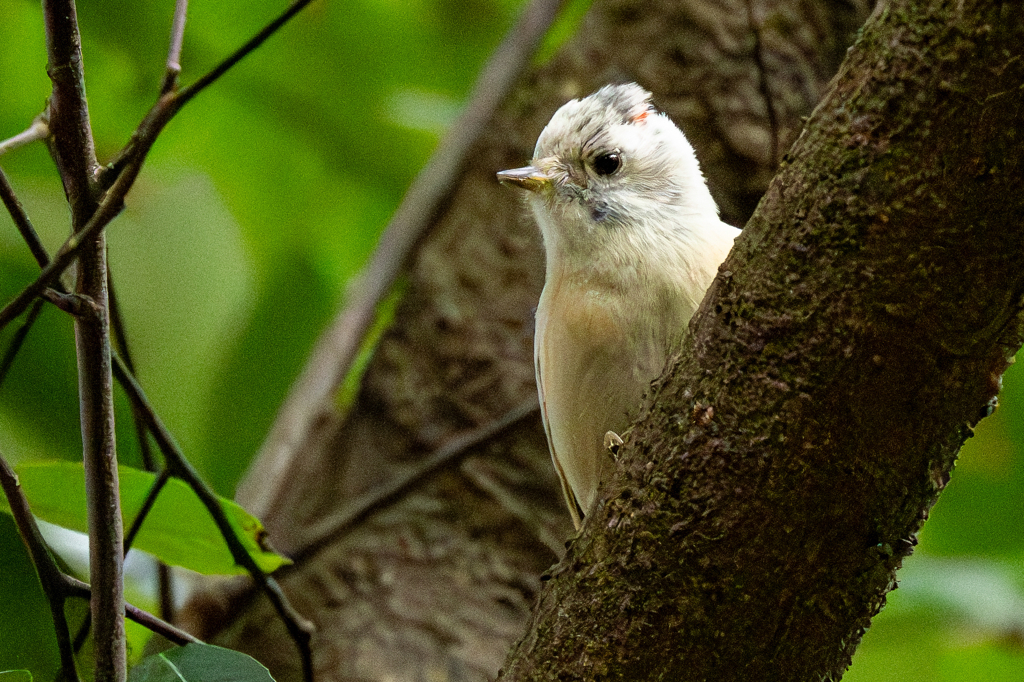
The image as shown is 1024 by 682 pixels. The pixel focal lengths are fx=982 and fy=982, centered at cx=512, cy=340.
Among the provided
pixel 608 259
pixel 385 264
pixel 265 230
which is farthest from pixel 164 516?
pixel 265 230

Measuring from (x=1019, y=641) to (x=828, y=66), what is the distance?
60.9 inches

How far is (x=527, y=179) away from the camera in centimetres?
195

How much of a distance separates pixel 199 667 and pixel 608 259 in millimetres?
983

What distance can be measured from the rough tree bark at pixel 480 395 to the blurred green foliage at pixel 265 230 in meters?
0.38

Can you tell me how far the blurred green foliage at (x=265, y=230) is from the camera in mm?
2428

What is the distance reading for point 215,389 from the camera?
2740 millimetres

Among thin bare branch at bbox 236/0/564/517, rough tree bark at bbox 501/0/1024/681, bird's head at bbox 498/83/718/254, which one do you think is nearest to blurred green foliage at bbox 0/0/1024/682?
thin bare branch at bbox 236/0/564/517

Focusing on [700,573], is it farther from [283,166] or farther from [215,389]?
[283,166]

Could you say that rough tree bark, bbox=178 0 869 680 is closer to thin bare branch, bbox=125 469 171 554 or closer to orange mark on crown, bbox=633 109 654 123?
orange mark on crown, bbox=633 109 654 123

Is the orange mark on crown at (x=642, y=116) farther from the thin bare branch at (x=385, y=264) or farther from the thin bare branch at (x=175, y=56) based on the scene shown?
the thin bare branch at (x=175, y=56)

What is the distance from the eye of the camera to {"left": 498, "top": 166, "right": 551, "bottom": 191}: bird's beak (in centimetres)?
195

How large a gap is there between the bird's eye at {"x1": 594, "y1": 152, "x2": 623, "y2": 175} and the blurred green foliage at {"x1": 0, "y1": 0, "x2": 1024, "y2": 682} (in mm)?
1123

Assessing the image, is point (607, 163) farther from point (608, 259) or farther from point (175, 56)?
point (175, 56)

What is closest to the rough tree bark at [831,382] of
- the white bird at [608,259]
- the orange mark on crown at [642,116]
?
the white bird at [608,259]
